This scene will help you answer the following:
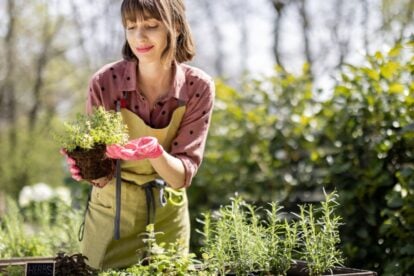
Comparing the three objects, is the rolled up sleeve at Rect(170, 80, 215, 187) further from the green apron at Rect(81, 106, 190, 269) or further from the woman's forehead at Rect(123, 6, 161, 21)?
the woman's forehead at Rect(123, 6, 161, 21)

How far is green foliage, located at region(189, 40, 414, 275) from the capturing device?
11.3 ft

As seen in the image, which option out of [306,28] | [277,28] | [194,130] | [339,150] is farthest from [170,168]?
[277,28]

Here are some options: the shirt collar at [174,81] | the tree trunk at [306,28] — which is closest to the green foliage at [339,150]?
the shirt collar at [174,81]

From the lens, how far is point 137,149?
7.07 ft

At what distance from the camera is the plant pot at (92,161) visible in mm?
2172

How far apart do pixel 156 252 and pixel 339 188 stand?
1832 millimetres

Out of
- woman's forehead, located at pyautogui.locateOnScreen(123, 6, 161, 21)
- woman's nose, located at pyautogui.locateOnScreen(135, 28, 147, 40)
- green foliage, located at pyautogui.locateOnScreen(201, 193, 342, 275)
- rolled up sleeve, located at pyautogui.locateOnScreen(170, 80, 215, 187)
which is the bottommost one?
green foliage, located at pyautogui.locateOnScreen(201, 193, 342, 275)

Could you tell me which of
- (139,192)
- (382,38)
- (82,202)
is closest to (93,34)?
(382,38)

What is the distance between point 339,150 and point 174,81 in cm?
162

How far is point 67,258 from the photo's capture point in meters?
2.13

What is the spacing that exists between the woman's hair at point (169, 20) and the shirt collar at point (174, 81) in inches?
2.0

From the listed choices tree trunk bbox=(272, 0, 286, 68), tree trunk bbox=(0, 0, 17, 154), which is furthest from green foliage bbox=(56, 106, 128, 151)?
tree trunk bbox=(272, 0, 286, 68)

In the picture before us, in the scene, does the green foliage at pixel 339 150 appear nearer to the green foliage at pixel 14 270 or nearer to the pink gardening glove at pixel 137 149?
the pink gardening glove at pixel 137 149

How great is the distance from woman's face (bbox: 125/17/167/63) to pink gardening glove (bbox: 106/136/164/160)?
39 centimetres
